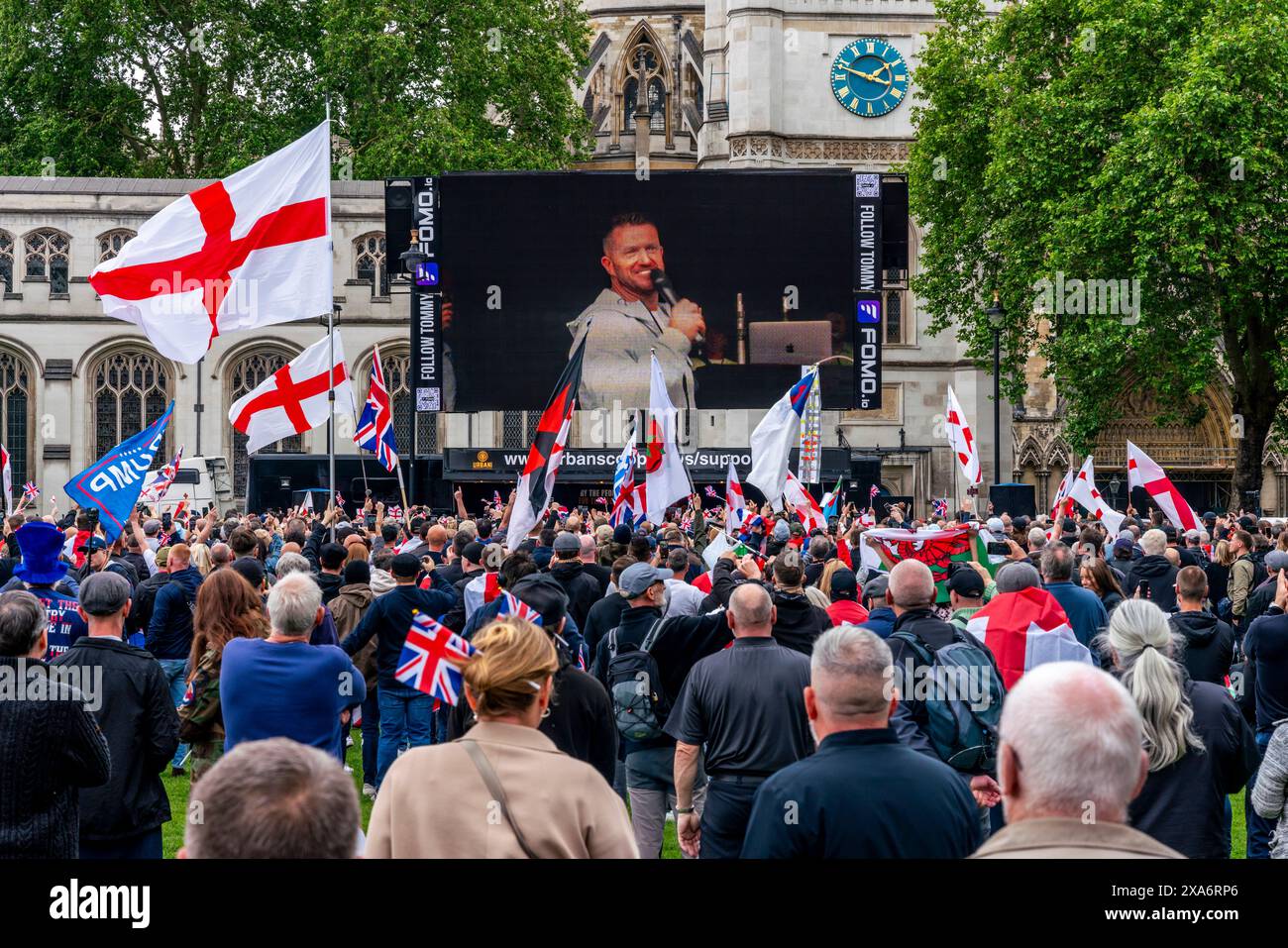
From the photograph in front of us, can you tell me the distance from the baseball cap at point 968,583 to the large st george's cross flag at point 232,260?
7159 millimetres

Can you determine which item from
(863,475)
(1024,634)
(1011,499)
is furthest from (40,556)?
(863,475)

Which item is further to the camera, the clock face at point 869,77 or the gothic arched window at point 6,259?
the clock face at point 869,77

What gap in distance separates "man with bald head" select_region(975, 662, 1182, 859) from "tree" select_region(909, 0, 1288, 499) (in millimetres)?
26272

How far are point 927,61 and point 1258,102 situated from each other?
8.65 meters

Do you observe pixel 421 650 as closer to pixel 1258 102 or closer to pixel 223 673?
pixel 223 673

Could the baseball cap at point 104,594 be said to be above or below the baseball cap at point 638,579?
above

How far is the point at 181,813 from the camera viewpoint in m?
9.61

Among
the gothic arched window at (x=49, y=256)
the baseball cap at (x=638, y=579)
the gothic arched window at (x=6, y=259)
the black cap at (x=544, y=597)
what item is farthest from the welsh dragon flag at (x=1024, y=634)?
the gothic arched window at (x=6, y=259)

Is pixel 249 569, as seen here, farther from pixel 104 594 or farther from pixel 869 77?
pixel 869 77

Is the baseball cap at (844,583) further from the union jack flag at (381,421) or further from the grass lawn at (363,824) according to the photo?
the union jack flag at (381,421)

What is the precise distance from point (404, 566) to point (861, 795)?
542 centimetres

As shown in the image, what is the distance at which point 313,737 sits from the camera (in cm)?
613

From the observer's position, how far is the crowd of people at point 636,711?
311 cm
